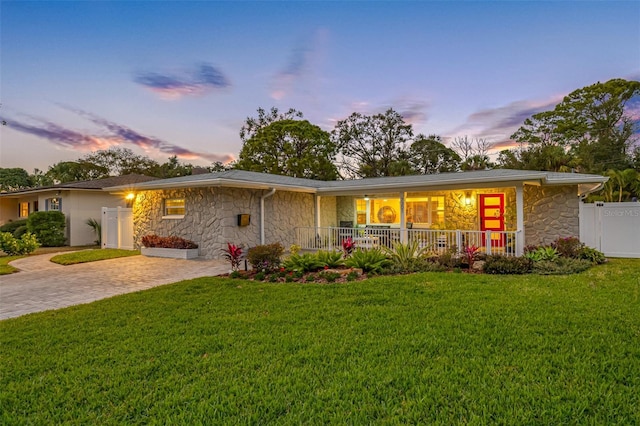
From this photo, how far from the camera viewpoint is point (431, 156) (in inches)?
1119

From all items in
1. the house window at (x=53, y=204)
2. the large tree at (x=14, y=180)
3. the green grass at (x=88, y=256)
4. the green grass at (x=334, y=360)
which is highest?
the large tree at (x=14, y=180)

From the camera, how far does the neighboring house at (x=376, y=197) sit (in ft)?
33.5

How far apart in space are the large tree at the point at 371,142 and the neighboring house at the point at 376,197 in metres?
16.0

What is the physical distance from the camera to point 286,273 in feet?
24.6

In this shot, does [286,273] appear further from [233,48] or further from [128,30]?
[128,30]

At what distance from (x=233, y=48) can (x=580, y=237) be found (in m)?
12.5

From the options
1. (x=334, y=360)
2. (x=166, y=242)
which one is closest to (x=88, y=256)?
(x=166, y=242)

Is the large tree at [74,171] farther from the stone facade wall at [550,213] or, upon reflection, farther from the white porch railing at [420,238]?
the stone facade wall at [550,213]

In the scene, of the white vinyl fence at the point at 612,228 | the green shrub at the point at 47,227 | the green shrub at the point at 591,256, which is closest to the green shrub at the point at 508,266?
the green shrub at the point at 591,256

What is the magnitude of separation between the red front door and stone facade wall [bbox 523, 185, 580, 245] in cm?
156

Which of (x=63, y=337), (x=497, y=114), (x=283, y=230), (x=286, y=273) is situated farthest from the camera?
(x=497, y=114)

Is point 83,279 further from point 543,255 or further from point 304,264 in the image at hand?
point 543,255

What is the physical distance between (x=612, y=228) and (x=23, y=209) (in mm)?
28810

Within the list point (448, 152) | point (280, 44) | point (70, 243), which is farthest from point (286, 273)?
point (448, 152)
